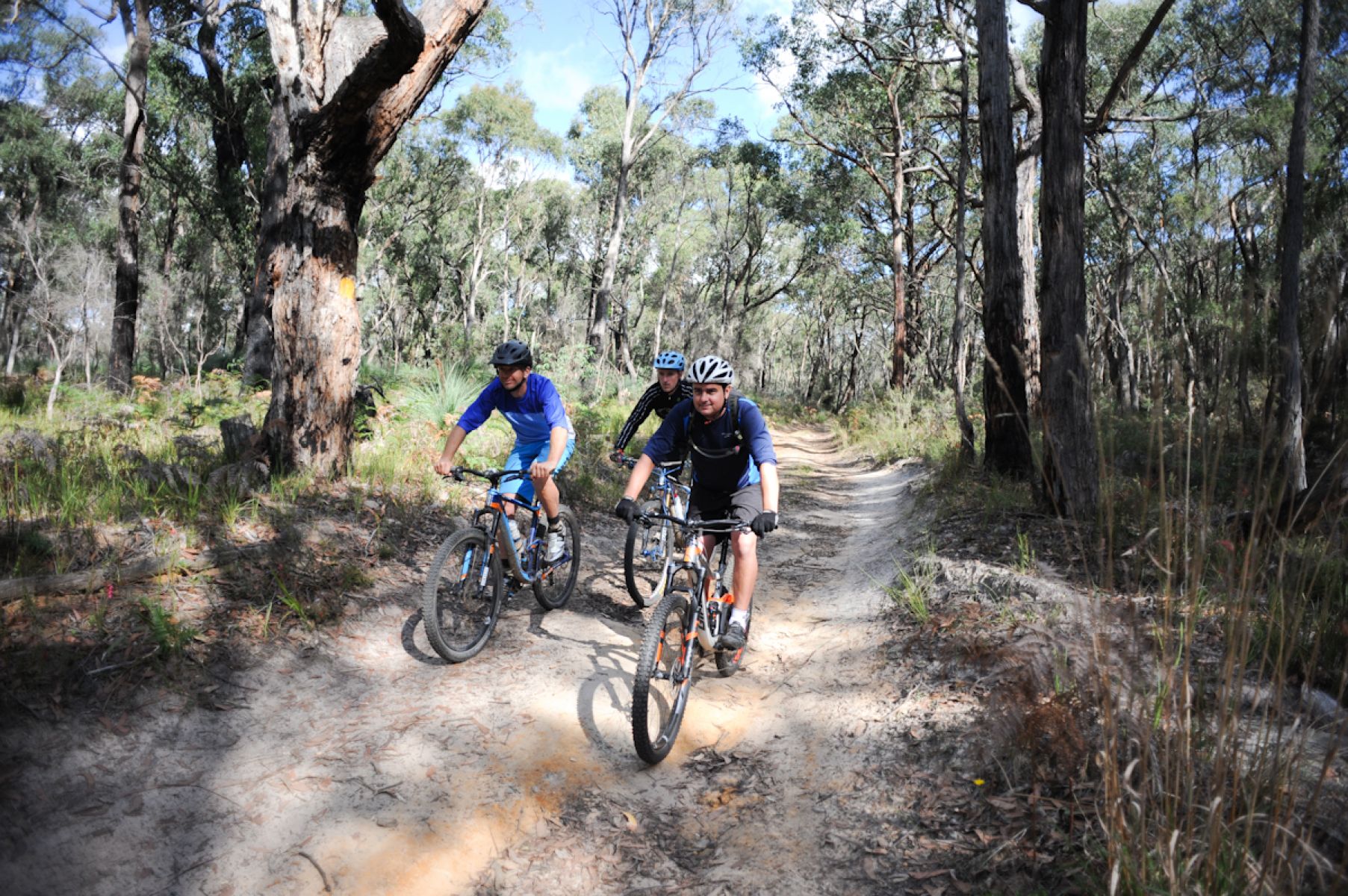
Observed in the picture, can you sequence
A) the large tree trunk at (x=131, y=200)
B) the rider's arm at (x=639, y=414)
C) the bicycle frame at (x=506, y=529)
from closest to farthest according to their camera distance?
the bicycle frame at (x=506, y=529) < the rider's arm at (x=639, y=414) < the large tree trunk at (x=131, y=200)

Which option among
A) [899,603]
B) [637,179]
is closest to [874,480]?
[899,603]

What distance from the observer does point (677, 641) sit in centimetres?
441

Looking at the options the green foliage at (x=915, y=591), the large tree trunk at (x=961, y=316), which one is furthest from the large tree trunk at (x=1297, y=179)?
the green foliage at (x=915, y=591)

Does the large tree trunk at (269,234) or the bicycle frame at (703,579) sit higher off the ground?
the large tree trunk at (269,234)

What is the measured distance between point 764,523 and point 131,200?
50.7 ft

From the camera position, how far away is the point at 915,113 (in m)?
21.0

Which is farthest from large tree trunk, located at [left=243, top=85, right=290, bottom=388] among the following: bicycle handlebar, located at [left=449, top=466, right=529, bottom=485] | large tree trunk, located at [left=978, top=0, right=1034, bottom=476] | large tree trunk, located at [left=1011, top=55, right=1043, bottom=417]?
large tree trunk, located at [left=1011, top=55, right=1043, bottom=417]

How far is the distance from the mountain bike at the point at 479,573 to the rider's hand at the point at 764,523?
6.11ft

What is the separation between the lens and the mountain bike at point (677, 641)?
3936mm

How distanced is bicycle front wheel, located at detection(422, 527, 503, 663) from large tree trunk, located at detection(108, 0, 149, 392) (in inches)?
471

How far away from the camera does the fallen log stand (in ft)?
13.4

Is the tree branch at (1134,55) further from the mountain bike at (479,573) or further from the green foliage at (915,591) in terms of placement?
the mountain bike at (479,573)

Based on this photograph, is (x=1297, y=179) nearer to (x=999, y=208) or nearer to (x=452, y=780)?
(x=999, y=208)

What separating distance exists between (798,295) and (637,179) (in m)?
12.0
